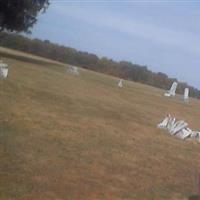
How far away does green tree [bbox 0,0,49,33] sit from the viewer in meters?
43.8

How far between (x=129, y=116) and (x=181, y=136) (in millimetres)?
3697

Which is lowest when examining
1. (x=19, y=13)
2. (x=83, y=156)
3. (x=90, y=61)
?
(x=83, y=156)

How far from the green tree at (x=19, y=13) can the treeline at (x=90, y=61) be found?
21024 mm

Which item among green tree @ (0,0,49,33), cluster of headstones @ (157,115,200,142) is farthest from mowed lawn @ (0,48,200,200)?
green tree @ (0,0,49,33)

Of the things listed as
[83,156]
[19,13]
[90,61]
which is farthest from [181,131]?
[90,61]

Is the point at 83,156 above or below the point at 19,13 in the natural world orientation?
below

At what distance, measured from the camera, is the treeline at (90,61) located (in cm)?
6875

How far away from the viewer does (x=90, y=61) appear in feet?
231

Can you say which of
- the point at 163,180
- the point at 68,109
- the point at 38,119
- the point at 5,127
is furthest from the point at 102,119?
the point at 163,180

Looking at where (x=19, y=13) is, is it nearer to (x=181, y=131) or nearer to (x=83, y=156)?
(x=181, y=131)

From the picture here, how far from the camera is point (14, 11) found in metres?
44.2

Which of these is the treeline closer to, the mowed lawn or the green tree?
the green tree

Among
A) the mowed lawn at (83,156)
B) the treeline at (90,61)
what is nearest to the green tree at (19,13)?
the treeline at (90,61)

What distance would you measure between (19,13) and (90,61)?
26546 millimetres
